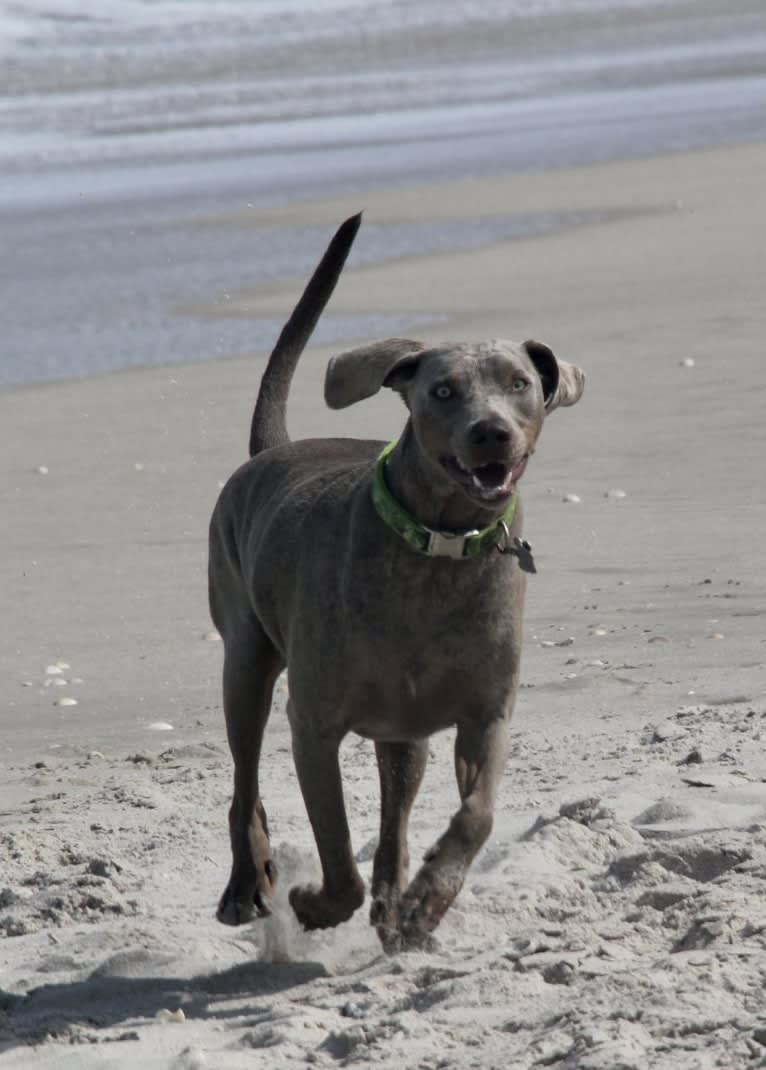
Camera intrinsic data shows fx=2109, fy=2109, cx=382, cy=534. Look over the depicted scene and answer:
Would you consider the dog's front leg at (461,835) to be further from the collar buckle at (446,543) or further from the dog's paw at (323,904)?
the collar buckle at (446,543)

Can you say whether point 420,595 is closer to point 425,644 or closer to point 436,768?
point 425,644

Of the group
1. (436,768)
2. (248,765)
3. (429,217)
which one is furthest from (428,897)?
(429,217)

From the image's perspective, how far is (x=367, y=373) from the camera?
4582mm

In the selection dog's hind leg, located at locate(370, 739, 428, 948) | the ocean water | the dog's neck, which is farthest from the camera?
the ocean water

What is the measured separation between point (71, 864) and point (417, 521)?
1.62 m

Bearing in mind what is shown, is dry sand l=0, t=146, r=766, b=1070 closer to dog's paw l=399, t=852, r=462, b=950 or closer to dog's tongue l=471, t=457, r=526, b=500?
dog's paw l=399, t=852, r=462, b=950

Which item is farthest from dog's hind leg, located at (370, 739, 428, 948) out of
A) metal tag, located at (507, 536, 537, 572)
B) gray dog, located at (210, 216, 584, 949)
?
→ metal tag, located at (507, 536, 537, 572)

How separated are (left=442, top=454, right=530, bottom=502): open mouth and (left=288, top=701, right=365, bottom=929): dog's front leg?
25.5 inches

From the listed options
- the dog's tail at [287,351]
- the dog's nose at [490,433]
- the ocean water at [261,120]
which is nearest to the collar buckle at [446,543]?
the dog's nose at [490,433]

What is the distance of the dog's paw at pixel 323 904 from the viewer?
4.55 m

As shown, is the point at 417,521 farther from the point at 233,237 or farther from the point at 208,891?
the point at 233,237

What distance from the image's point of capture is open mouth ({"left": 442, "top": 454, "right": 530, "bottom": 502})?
4.20 m

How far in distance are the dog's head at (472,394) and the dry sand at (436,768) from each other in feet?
3.41

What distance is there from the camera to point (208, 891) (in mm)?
5305
